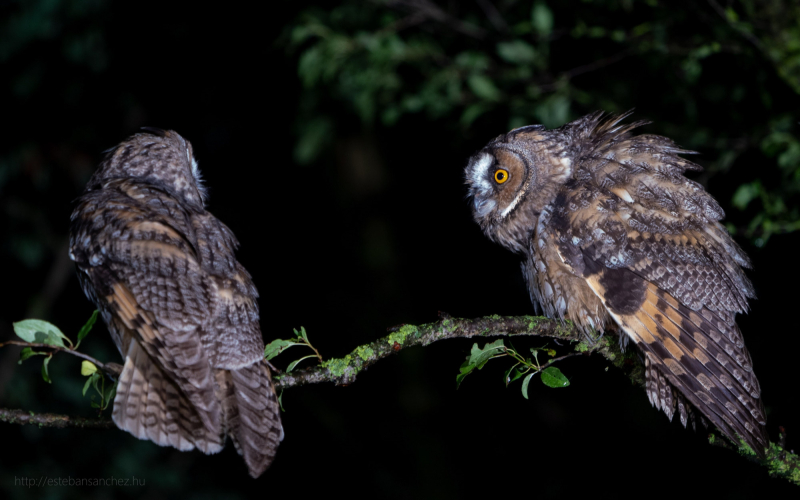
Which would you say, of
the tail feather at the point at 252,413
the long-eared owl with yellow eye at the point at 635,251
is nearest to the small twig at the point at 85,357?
the tail feather at the point at 252,413

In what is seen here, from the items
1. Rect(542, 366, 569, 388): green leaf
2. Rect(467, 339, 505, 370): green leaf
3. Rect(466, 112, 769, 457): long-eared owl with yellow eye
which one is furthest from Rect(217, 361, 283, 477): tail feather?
Rect(466, 112, 769, 457): long-eared owl with yellow eye

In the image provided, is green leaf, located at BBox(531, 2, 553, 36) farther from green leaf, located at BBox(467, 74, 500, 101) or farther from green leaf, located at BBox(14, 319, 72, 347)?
green leaf, located at BBox(14, 319, 72, 347)

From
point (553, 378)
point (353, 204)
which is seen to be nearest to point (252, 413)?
point (553, 378)

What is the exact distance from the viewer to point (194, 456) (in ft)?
18.3

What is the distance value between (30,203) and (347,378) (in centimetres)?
491

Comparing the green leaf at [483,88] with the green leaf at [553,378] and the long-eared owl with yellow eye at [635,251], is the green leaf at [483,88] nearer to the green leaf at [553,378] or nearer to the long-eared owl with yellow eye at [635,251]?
the long-eared owl with yellow eye at [635,251]

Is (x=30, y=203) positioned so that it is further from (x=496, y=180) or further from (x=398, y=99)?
(x=496, y=180)

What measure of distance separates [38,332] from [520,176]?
1926mm

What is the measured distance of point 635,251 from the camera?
247cm

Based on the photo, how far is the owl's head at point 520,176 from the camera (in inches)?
111

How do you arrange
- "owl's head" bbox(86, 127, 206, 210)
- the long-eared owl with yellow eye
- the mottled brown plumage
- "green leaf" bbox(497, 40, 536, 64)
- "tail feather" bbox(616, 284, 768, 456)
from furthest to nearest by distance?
"green leaf" bbox(497, 40, 536, 64) → "owl's head" bbox(86, 127, 206, 210) → the long-eared owl with yellow eye → "tail feather" bbox(616, 284, 768, 456) → the mottled brown plumage

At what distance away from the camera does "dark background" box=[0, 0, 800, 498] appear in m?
3.72

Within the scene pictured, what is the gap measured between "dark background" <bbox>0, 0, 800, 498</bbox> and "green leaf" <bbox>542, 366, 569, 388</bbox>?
1932 mm

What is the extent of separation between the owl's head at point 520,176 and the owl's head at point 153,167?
4.20 ft
